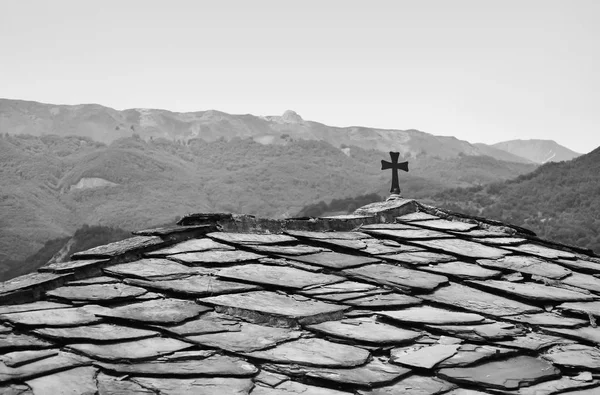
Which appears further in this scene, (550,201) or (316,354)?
(550,201)

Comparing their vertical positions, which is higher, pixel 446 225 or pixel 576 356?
pixel 446 225

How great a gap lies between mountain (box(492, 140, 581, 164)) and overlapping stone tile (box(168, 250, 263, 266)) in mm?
118248

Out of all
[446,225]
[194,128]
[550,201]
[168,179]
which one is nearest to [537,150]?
[194,128]

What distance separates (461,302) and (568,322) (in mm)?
628

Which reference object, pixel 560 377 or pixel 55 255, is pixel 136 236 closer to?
pixel 560 377

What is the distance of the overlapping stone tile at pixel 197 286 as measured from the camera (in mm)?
4289

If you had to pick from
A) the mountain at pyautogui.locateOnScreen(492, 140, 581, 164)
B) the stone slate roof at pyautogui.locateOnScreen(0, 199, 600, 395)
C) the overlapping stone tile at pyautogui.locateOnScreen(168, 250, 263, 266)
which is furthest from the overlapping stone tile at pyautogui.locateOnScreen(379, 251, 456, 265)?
the mountain at pyautogui.locateOnScreen(492, 140, 581, 164)

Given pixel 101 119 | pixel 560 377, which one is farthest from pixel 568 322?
pixel 101 119

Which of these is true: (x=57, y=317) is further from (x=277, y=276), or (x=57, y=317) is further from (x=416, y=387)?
(x=416, y=387)

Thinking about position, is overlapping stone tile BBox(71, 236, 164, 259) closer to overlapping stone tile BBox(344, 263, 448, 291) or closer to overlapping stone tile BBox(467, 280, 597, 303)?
overlapping stone tile BBox(344, 263, 448, 291)

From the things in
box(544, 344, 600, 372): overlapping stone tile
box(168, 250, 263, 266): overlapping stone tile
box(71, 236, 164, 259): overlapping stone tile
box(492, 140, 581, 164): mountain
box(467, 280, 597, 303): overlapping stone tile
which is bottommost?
box(544, 344, 600, 372): overlapping stone tile

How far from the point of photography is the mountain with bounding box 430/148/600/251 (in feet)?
97.8

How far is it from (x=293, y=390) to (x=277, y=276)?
1.47 m

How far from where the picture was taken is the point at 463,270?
5.35 meters
